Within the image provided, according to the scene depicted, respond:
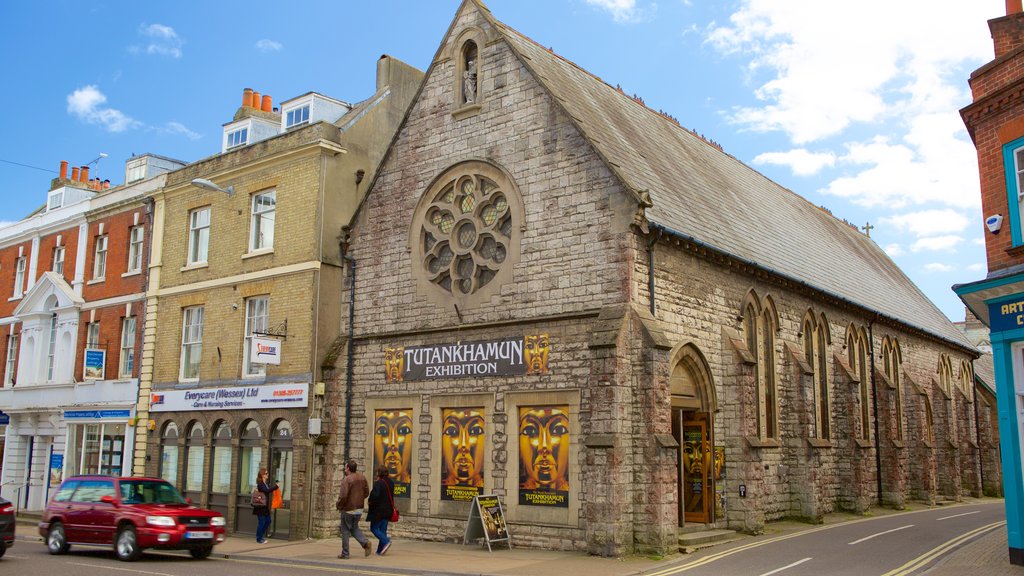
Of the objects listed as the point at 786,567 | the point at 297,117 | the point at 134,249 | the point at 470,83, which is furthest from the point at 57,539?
the point at 786,567

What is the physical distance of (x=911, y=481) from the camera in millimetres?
29797

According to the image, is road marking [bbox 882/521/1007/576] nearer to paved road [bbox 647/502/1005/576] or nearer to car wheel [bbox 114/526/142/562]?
paved road [bbox 647/502/1005/576]

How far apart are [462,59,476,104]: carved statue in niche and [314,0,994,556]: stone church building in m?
0.05

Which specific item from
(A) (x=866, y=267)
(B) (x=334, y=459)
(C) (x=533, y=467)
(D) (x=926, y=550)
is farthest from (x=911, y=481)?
(B) (x=334, y=459)

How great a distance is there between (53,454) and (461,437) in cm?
1787

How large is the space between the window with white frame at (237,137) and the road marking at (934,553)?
2185 cm

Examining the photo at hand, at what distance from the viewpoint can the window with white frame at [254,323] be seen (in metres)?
23.3

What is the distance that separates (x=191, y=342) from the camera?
25312mm

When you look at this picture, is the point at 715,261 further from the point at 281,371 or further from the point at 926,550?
the point at 281,371

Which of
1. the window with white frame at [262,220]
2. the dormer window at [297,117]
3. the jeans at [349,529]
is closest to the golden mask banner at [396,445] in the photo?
the jeans at [349,529]

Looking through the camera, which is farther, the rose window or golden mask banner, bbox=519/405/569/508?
the rose window

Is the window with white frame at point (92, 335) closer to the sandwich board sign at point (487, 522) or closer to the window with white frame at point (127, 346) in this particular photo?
the window with white frame at point (127, 346)

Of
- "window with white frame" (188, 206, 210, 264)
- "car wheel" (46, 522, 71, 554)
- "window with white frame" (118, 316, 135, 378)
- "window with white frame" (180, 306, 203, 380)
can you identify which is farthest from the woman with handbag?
"window with white frame" (118, 316, 135, 378)

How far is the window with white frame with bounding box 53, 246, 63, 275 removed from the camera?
31734 mm
